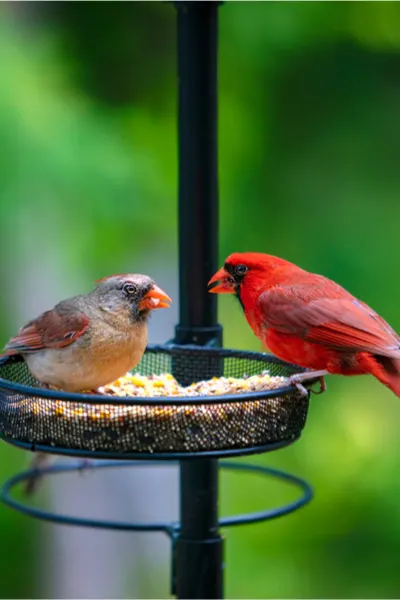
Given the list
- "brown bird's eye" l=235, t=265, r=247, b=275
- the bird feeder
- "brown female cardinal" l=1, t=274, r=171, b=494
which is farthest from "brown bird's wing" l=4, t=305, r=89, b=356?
"brown bird's eye" l=235, t=265, r=247, b=275

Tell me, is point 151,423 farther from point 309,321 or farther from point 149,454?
point 309,321

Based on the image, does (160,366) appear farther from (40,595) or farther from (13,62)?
(40,595)

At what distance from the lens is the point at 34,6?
4.34 meters

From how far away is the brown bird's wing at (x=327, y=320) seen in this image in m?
2.81

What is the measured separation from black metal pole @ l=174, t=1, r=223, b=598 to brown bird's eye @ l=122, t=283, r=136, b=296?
308 mm

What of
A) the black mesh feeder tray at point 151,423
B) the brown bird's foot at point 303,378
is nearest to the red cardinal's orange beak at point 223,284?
the brown bird's foot at point 303,378

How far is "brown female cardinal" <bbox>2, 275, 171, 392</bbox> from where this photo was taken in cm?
274

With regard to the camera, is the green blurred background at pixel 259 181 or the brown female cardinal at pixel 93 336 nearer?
the brown female cardinal at pixel 93 336

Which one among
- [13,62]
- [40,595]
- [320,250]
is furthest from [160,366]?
[40,595]

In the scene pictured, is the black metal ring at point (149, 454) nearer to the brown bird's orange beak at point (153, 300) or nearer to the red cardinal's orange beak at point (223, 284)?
the brown bird's orange beak at point (153, 300)

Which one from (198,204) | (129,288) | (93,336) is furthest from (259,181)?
(93,336)

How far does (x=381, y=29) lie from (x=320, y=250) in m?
0.92

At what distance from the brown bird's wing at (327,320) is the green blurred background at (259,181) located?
1165 millimetres

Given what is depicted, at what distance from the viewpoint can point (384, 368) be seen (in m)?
2.85
